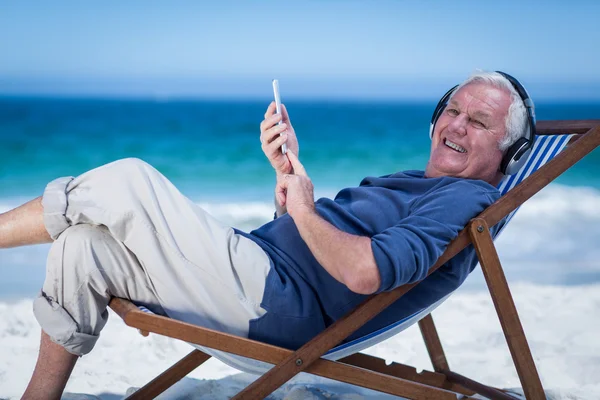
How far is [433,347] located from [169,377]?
1.06 meters

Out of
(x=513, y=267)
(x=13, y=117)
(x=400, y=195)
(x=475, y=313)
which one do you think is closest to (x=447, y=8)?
(x=13, y=117)

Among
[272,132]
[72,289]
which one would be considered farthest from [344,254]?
[72,289]

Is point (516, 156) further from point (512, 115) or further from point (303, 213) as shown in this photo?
point (303, 213)

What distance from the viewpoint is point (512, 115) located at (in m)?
2.76

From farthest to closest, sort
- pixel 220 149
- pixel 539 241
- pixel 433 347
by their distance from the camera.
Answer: pixel 220 149 → pixel 539 241 → pixel 433 347

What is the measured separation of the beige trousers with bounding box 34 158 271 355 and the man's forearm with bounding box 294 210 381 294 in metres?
0.24

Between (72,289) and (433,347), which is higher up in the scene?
(433,347)

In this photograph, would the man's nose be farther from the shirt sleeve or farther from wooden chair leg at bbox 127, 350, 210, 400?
wooden chair leg at bbox 127, 350, 210, 400

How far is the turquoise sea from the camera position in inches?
301

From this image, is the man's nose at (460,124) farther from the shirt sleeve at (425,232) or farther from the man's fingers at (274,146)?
the man's fingers at (274,146)

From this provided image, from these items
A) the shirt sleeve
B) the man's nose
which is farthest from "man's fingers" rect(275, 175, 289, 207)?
the man's nose

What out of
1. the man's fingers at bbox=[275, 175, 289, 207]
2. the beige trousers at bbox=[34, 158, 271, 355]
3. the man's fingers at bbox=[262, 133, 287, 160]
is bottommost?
the beige trousers at bbox=[34, 158, 271, 355]

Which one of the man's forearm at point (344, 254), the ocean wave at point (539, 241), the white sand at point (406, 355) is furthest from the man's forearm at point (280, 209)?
the ocean wave at point (539, 241)

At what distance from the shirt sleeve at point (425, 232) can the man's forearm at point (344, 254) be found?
2 cm
